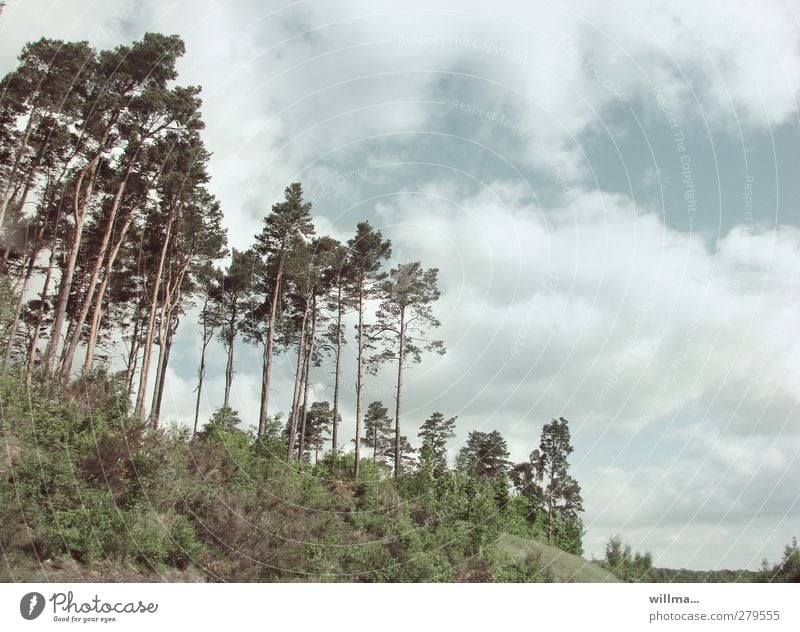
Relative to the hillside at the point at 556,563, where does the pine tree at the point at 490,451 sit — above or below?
above

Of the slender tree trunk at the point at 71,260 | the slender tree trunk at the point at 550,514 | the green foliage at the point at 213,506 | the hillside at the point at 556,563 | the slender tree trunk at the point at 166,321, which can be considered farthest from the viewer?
the slender tree trunk at the point at 550,514

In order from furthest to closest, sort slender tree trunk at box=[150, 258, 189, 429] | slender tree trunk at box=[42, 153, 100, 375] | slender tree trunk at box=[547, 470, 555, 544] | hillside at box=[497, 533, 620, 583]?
1. slender tree trunk at box=[547, 470, 555, 544]
2. slender tree trunk at box=[150, 258, 189, 429]
3. hillside at box=[497, 533, 620, 583]
4. slender tree trunk at box=[42, 153, 100, 375]

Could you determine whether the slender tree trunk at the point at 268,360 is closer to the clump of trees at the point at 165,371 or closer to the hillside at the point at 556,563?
the clump of trees at the point at 165,371

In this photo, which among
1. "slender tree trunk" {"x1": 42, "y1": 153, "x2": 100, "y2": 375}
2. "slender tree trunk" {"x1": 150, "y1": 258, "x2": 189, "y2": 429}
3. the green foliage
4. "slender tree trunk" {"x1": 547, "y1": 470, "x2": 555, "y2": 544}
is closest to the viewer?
the green foliage

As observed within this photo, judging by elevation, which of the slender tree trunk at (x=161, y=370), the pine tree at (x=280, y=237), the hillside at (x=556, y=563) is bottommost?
the hillside at (x=556, y=563)

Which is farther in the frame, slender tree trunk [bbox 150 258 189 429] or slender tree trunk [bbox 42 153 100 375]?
slender tree trunk [bbox 150 258 189 429]

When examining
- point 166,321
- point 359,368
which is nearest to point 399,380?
point 359,368

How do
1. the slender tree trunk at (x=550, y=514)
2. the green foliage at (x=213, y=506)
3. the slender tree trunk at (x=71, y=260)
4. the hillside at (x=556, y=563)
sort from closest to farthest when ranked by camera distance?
the green foliage at (x=213, y=506), the slender tree trunk at (x=71, y=260), the hillside at (x=556, y=563), the slender tree trunk at (x=550, y=514)

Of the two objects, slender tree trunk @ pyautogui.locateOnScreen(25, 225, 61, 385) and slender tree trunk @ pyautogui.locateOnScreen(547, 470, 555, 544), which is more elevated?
slender tree trunk @ pyautogui.locateOnScreen(25, 225, 61, 385)

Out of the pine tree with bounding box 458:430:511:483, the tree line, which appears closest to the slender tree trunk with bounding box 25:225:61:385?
the tree line

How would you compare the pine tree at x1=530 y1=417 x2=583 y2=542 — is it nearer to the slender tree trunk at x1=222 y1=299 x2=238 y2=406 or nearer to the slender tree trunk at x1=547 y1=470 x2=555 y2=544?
the slender tree trunk at x1=547 y1=470 x2=555 y2=544

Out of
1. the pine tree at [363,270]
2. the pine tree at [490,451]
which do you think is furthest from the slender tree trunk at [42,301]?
the pine tree at [490,451]

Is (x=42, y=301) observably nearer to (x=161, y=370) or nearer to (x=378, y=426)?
(x=161, y=370)
